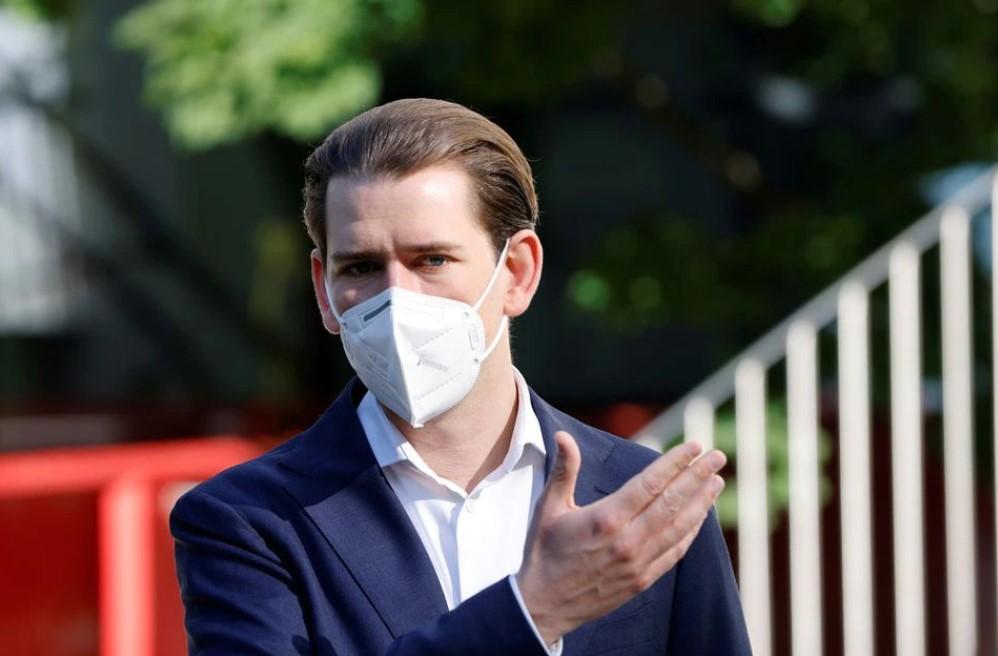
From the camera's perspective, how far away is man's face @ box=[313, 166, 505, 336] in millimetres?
1983

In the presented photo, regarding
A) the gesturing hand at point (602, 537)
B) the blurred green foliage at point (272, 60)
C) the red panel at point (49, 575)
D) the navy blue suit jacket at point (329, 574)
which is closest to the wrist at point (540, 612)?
the gesturing hand at point (602, 537)

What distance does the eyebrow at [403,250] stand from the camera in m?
2.01

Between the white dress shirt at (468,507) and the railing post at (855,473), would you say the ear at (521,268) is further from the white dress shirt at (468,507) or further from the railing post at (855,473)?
the railing post at (855,473)

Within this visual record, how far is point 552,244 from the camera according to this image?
1071 cm

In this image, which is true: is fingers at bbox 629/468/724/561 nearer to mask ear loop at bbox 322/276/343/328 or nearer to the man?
the man

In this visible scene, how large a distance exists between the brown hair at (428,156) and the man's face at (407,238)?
19 millimetres

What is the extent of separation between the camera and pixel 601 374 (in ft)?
38.7

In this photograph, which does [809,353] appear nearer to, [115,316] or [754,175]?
[754,175]

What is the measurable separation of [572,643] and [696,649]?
0.21m

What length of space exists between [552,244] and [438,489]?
342 inches

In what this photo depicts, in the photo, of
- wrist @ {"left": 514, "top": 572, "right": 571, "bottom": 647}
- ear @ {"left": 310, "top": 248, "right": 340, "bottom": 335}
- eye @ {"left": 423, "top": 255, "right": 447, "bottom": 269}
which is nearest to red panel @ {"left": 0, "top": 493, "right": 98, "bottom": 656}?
ear @ {"left": 310, "top": 248, "right": 340, "bottom": 335}

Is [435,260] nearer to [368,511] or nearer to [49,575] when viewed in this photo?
[368,511]

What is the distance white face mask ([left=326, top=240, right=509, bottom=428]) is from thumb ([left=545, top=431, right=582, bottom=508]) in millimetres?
376

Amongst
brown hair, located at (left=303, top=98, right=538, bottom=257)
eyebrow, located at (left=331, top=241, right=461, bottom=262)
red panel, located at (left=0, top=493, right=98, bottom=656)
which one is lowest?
red panel, located at (left=0, top=493, right=98, bottom=656)
